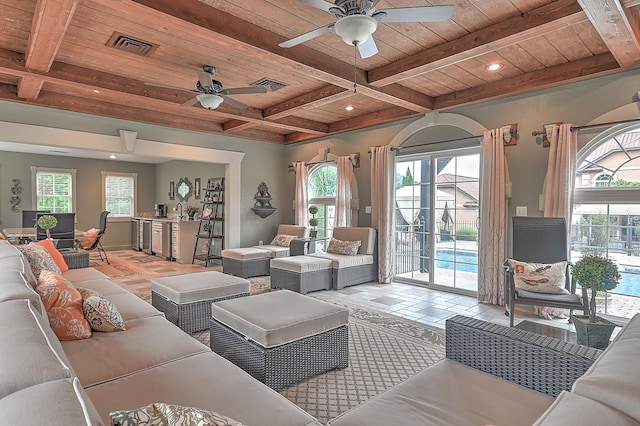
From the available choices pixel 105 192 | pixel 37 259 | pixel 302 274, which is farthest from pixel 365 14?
pixel 105 192

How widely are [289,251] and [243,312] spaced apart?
3758 millimetres

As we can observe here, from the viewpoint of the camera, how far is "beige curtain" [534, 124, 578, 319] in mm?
3818

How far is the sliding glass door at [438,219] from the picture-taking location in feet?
15.9

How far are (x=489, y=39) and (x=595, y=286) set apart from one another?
2.12 meters

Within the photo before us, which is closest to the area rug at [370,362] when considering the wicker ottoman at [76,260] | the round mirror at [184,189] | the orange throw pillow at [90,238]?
the wicker ottoman at [76,260]

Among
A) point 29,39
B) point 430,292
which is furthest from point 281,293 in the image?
point 29,39

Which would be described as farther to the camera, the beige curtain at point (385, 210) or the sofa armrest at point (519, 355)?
the beige curtain at point (385, 210)

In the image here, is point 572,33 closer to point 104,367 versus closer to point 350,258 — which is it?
point 350,258

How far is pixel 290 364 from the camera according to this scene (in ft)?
7.52

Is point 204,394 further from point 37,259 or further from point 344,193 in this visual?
point 344,193

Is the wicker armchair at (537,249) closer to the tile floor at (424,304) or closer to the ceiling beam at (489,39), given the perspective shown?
the tile floor at (424,304)

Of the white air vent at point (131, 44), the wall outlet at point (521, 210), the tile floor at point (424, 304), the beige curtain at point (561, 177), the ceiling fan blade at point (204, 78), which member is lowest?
the tile floor at point (424, 304)

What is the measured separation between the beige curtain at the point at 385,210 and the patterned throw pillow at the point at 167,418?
4.92 metres

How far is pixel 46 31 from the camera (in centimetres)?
280
